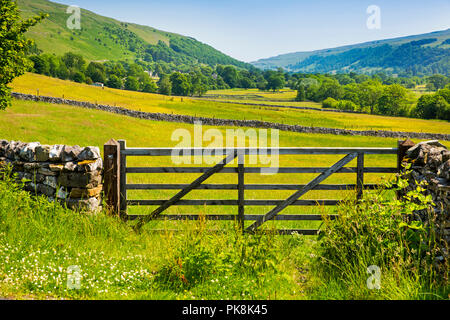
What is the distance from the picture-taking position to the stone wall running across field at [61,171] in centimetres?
731

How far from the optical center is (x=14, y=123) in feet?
109

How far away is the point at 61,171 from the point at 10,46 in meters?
20.3

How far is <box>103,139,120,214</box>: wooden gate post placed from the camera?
7500 mm

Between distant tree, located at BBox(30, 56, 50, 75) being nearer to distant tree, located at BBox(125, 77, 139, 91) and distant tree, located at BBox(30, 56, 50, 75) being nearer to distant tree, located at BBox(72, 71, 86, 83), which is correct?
distant tree, located at BBox(72, 71, 86, 83)

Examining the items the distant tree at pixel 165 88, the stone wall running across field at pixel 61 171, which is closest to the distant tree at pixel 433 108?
the distant tree at pixel 165 88

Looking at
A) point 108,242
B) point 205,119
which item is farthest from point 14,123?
point 108,242

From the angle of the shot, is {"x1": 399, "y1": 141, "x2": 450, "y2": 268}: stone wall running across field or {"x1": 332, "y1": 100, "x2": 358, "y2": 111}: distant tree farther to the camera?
{"x1": 332, "y1": 100, "x2": 358, "y2": 111}: distant tree

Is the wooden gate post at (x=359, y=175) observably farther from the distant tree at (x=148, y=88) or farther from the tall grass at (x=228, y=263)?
the distant tree at (x=148, y=88)

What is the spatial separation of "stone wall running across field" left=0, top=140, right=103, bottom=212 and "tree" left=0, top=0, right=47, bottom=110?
736 inches

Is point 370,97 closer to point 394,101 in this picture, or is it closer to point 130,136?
point 394,101

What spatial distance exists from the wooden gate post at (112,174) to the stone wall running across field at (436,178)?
547 centimetres

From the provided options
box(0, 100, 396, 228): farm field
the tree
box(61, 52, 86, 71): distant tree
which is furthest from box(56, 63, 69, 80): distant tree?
the tree
